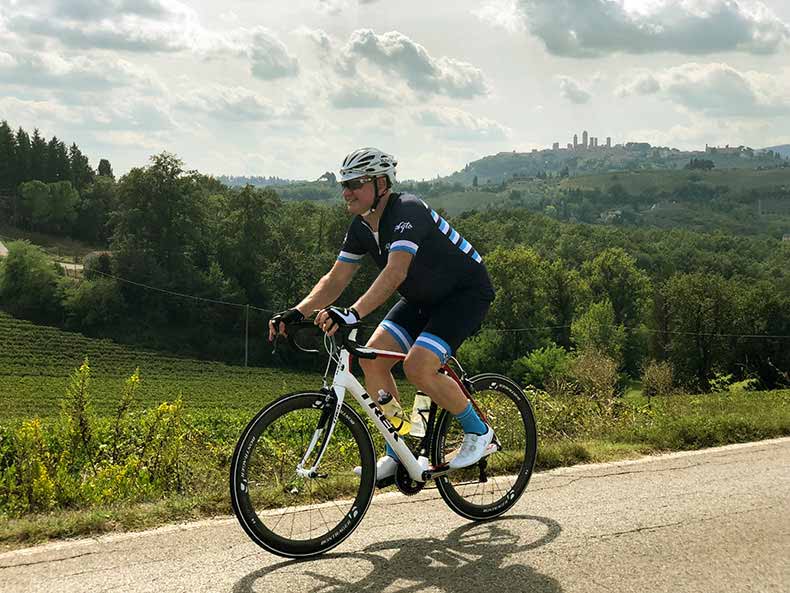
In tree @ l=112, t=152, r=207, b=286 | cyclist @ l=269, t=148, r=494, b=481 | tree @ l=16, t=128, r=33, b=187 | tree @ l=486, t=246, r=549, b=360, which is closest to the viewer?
cyclist @ l=269, t=148, r=494, b=481

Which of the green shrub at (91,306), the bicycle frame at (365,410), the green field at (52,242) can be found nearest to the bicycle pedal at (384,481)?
the bicycle frame at (365,410)

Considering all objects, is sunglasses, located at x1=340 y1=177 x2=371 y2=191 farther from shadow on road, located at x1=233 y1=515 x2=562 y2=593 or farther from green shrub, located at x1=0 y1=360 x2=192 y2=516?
green shrub, located at x1=0 y1=360 x2=192 y2=516

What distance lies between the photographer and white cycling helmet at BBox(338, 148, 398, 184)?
4984 mm

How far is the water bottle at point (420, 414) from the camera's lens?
5527 mm

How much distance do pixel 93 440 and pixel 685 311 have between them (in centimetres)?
6987

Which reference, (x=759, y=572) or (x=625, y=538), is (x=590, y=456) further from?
(x=759, y=572)

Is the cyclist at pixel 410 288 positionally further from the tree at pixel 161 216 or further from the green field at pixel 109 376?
the tree at pixel 161 216

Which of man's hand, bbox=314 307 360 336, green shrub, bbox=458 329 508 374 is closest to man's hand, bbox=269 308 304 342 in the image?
man's hand, bbox=314 307 360 336

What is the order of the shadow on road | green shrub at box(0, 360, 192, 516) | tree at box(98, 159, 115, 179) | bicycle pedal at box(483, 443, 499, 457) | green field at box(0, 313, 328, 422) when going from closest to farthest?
1. the shadow on road
2. bicycle pedal at box(483, 443, 499, 457)
3. green shrub at box(0, 360, 192, 516)
4. green field at box(0, 313, 328, 422)
5. tree at box(98, 159, 115, 179)

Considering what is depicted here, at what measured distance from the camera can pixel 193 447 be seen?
8227 mm

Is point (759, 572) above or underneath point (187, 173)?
underneath

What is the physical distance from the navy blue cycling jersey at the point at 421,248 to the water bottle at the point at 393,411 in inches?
27.5

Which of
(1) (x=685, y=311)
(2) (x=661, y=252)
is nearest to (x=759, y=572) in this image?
(1) (x=685, y=311)

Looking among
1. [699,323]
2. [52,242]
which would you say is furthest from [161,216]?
[699,323]
